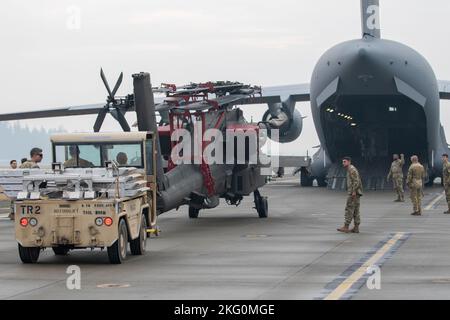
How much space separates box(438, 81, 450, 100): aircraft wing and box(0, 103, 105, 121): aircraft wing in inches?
672

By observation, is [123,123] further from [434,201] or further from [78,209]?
[434,201]

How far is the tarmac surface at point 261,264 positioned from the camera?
14.4 meters

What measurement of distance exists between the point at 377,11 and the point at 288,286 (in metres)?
34.0

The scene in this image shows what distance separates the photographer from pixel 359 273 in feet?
53.9

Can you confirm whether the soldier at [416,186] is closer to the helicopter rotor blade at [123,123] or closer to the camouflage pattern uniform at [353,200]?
the camouflage pattern uniform at [353,200]

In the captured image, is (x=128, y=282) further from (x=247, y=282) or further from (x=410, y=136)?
(x=410, y=136)

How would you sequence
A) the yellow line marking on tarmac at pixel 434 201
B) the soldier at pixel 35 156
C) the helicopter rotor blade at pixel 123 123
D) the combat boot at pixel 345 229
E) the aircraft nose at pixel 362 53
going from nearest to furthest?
the helicopter rotor blade at pixel 123 123
the combat boot at pixel 345 229
the soldier at pixel 35 156
the yellow line marking on tarmac at pixel 434 201
the aircraft nose at pixel 362 53

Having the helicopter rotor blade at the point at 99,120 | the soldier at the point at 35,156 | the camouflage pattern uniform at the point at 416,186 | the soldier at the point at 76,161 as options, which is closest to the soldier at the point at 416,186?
the camouflage pattern uniform at the point at 416,186

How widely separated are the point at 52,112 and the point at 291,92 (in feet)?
41.1

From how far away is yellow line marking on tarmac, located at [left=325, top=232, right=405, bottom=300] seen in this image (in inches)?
548

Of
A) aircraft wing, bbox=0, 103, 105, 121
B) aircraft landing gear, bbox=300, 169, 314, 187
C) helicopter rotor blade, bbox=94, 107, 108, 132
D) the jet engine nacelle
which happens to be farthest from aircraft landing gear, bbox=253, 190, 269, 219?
aircraft wing, bbox=0, 103, 105, 121

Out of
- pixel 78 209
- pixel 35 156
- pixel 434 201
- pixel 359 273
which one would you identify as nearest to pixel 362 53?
pixel 434 201

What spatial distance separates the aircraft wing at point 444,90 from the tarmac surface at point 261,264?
2170 centimetres
